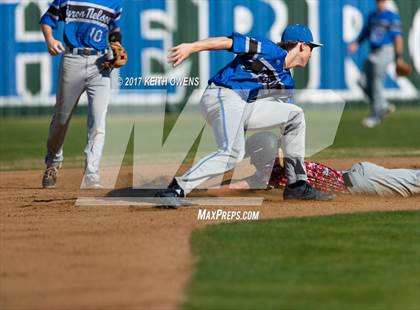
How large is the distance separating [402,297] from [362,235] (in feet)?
6.76

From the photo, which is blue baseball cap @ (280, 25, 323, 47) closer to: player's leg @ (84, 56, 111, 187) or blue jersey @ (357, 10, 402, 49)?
player's leg @ (84, 56, 111, 187)

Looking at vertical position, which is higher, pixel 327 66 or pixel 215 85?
pixel 215 85

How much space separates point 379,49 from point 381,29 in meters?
0.48

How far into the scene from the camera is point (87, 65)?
11484mm

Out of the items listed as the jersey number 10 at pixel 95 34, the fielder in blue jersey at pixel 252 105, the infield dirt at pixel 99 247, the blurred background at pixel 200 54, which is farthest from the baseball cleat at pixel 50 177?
the blurred background at pixel 200 54

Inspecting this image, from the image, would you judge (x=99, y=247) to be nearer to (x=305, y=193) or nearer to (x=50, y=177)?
(x=305, y=193)

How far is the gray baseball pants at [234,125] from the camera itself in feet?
30.1

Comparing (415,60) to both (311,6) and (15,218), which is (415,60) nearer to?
(311,6)

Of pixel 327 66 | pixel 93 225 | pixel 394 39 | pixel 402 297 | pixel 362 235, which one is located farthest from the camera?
pixel 327 66

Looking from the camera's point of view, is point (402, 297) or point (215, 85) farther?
point (215, 85)

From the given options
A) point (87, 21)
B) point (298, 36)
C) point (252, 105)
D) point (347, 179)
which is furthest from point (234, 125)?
point (87, 21)

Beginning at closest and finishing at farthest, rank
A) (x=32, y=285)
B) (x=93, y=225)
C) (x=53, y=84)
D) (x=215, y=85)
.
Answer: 1. (x=32, y=285)
2. (x=93, y=225)
3. (x=215, y=85)
4. (x=53, y=84)

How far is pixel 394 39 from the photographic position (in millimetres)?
21859

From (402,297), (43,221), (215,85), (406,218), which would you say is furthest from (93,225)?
(402,297)
